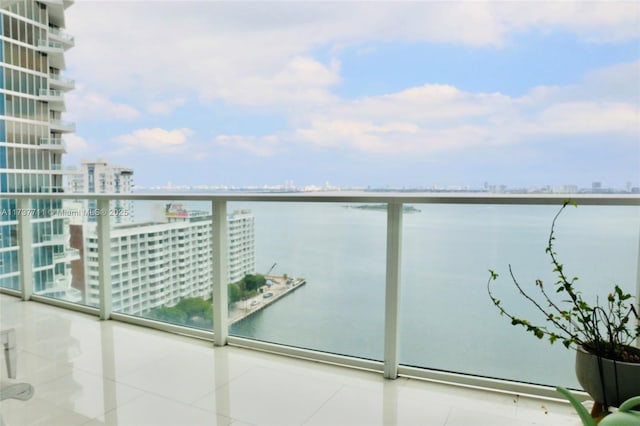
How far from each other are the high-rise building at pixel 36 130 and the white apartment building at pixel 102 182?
22 centimetres

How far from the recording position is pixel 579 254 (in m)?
1.80

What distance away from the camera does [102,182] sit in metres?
3.52

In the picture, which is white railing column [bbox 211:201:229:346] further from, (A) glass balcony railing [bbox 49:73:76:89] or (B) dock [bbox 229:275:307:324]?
(A) glass balcony railing [bbox 49:73:76:89]

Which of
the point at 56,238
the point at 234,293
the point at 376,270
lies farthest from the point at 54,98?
the point at 376,270

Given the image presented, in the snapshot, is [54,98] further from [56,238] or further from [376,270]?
[376,270]

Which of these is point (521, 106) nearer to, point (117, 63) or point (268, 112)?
point (268, 112)

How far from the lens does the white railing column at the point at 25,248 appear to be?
3.70 m

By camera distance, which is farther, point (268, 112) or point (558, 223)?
point (268, 112)

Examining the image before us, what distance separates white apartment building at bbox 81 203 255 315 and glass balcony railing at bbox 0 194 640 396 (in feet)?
0.04

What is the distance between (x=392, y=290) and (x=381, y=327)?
0.24 m

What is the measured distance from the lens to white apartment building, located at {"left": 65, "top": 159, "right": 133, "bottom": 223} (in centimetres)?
310

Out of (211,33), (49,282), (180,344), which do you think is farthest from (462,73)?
(49,282)

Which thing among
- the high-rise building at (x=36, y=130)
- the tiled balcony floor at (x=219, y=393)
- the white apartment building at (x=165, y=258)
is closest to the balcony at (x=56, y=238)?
the high-rise building at (x=36, y=130)

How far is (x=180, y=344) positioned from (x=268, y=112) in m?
4.24
